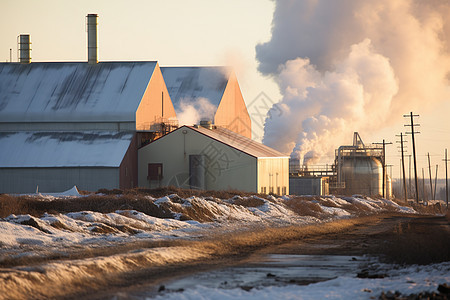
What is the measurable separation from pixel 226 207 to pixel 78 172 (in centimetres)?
1982

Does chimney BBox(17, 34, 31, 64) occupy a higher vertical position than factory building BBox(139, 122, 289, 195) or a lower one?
higher

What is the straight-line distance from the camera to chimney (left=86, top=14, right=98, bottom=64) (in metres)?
58.7

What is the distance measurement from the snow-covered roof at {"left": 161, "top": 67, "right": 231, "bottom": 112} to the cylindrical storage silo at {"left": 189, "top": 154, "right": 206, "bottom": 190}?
768 inches

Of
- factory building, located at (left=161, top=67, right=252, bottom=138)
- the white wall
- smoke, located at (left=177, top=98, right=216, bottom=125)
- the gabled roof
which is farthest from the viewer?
factory building, located at (left=161, top=67, right=252, bottom=138)

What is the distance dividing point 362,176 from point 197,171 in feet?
70.6

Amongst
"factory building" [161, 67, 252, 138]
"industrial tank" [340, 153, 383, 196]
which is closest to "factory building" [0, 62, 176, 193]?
"factory building" [161, 67, 252, 138]

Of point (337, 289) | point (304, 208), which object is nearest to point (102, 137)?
point (304, 208)

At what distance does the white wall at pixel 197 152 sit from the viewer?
47.8 meters

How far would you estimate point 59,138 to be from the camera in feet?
169

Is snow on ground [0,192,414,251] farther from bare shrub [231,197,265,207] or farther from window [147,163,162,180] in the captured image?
window [147,163,162,180]

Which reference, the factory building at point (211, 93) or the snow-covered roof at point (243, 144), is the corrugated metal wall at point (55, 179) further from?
the factory building at point (211, 93)

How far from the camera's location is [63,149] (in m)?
49.9

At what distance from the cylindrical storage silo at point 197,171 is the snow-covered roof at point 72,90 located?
22.1 feet

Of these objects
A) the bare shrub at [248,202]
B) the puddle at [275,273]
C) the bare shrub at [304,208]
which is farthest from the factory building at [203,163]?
the puddle at [275,273]
